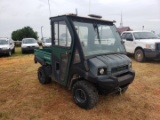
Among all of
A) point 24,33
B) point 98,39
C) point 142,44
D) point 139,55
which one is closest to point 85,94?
point 98,39

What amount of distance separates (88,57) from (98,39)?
0.74m

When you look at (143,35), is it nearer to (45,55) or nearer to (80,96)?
(45,55)

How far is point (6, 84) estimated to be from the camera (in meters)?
7.16

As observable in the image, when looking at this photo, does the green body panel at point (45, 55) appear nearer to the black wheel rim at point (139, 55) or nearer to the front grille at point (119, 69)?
the front grille at point (119, 69)

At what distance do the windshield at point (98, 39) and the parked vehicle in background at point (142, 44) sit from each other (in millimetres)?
5789

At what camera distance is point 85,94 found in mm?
4762

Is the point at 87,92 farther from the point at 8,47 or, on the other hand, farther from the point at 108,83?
the point at 8,47

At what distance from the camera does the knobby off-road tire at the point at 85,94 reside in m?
4.70

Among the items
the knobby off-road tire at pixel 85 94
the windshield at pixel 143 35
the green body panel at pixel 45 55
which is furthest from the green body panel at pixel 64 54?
the windshield at pixel 143 35

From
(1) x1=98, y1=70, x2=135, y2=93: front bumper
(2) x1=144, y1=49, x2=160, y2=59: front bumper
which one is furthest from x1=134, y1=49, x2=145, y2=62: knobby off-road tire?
(1) x1=98, y1=70, x2=135, y2=93: front bumper

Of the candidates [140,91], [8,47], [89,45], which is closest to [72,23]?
[89,45]

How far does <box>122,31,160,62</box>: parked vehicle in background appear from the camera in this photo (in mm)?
10688

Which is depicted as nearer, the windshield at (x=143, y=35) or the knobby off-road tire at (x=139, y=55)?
the knobby off-road tire at (x=139, y=55)

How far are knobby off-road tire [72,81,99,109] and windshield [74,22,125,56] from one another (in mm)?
780
